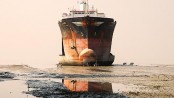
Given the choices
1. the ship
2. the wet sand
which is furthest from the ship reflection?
the ship

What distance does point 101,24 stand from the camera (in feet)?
219

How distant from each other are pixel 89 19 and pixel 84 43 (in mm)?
4731

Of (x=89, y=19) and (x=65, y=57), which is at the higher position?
(x=89, y=19)

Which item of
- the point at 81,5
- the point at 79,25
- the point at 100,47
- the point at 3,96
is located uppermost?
the point at 81,5

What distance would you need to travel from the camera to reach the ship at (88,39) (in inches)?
2611

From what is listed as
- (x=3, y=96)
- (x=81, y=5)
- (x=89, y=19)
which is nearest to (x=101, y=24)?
(x=89, y=19)

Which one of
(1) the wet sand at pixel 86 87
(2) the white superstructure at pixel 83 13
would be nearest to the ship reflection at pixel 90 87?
(1) the wet sand at pixel 86 87

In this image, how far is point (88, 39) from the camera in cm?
6662

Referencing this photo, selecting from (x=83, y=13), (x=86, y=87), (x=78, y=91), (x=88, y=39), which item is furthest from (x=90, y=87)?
(x=83, y=13)

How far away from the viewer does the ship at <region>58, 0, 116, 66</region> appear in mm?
66312

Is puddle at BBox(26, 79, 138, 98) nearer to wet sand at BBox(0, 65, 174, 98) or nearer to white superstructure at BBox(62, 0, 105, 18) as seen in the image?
wet sand at BBox(0, 65, 174, 98)

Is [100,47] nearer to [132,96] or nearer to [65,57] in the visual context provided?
[65,57]

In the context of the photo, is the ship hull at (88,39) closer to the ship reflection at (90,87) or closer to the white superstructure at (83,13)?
the white superstructure at (83,13)

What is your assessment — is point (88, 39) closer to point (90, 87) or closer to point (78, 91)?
point (90, 87)
